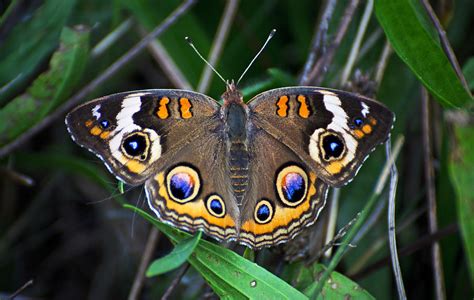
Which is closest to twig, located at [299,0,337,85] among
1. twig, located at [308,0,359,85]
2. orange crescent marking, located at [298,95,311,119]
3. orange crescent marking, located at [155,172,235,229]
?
twig, located at [308,0,359,85]

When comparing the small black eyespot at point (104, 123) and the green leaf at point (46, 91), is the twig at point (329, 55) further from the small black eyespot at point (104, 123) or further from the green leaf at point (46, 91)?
the green leaf at point (46, 91)

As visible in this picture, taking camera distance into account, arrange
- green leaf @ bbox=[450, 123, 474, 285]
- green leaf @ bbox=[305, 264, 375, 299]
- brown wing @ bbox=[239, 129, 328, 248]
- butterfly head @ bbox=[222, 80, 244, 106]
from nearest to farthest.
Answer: green leaf @ bbox=[450, 123, 474, 285] → green leaf @ bbox=[305, 264, 375, 299] → brown wing @ bbox=[239, 129, 328, 248] → butterfly head @ bbox=[222, 80, 244, 106]

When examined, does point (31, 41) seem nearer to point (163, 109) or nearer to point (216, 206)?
point (163, 109)

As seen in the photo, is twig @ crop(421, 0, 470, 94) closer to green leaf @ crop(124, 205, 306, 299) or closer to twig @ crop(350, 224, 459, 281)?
twig @ crop(350, 224, 459, 281)

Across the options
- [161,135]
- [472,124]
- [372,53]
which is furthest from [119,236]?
[472,124]

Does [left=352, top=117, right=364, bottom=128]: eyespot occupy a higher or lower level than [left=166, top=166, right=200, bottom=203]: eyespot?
lower

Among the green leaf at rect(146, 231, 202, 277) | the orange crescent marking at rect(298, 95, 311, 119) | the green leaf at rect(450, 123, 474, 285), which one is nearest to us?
the green leaf at rect(450, 123, 474, 285)
